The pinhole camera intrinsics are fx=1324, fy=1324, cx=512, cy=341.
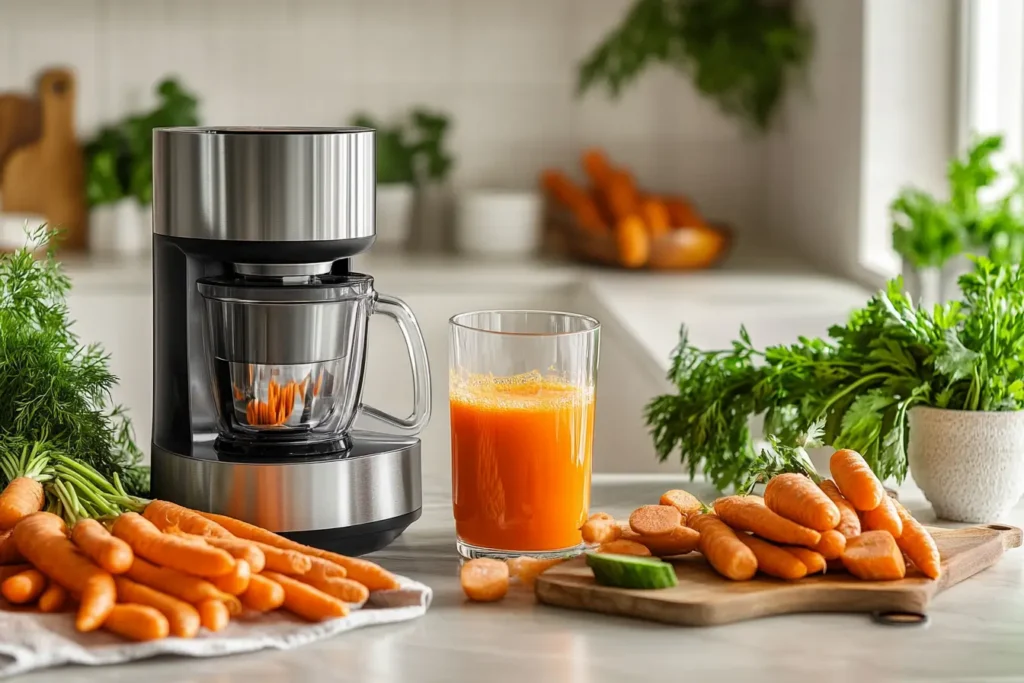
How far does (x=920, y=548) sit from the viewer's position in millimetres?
961

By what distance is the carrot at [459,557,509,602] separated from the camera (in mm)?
959

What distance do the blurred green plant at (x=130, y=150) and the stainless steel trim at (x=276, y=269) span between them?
2208 mm

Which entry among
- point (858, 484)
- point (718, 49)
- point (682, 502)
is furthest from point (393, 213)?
point (858, 484)

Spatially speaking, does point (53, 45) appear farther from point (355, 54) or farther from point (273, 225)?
point (273, 225)

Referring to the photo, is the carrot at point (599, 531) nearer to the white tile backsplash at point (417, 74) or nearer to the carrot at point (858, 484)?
the carrot at point (858, 484)

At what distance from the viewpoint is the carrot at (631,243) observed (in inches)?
119

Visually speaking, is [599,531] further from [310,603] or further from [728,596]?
[310,603]

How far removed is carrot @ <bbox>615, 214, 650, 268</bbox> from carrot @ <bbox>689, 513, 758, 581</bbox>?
2.07m

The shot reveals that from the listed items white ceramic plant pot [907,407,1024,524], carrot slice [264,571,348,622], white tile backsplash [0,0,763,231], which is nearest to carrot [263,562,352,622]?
carrot slice [264,571,348,622]

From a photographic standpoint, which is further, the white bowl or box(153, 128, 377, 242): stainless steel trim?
the white bowl

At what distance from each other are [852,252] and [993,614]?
2070 mm

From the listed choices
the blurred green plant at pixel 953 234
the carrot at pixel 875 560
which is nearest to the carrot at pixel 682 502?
the carrot at pixel 875 560

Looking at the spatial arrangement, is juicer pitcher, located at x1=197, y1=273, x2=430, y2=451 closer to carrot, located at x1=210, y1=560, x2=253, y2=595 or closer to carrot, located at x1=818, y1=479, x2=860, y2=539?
carrot, located at x1=210, y1=560, x2=253, y2=595

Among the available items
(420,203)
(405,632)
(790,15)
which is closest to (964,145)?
(790,15)
